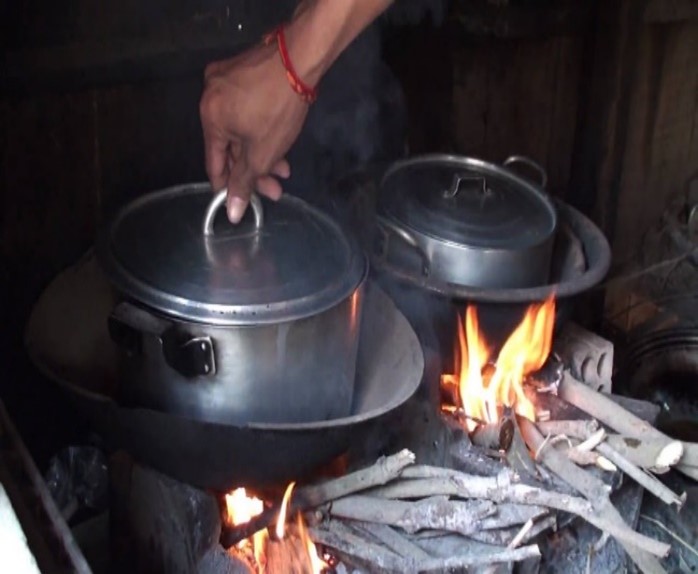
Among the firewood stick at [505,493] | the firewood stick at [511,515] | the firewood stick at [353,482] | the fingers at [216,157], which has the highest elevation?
the fingers at [216,157]

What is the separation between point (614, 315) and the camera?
2883 mm

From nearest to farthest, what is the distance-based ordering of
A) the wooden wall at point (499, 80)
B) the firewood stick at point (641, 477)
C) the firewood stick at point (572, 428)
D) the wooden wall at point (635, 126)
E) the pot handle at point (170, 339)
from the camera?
the pot handle at point (170, 339), the firewood stick at point (641, 477), the firewood stick at point (572, 428), the wooden wall at point (499, 80), the wooden wall at point (635, 126)

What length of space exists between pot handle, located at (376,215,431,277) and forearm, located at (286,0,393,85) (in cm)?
39

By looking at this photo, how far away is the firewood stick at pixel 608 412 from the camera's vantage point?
70.1 inches

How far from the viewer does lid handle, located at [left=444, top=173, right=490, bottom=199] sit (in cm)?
178

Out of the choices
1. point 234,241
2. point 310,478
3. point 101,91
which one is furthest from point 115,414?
point 101,91

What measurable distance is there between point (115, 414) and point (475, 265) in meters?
0.73

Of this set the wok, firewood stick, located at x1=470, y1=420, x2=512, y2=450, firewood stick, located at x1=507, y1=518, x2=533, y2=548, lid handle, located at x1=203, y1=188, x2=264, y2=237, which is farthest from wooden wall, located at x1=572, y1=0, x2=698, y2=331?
lid handle, located at x1=203, y1=188, x2=264, y2=237

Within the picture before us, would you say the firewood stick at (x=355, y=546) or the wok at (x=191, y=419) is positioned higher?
the wok at (x=191, y=419)

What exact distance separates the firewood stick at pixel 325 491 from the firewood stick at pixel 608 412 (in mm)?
531

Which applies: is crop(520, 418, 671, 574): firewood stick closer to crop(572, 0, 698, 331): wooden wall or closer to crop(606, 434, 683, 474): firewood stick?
crop(606, 434, 683, 474): firewood stick

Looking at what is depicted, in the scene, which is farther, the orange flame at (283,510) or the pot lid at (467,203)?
the pot lid at (467,203)

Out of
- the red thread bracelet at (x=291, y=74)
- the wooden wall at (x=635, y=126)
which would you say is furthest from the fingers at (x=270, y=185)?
the wooden wall at (x=635, y=126)

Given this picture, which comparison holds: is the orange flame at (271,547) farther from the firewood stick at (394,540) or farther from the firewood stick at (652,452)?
the firewood stick at (652,452)
